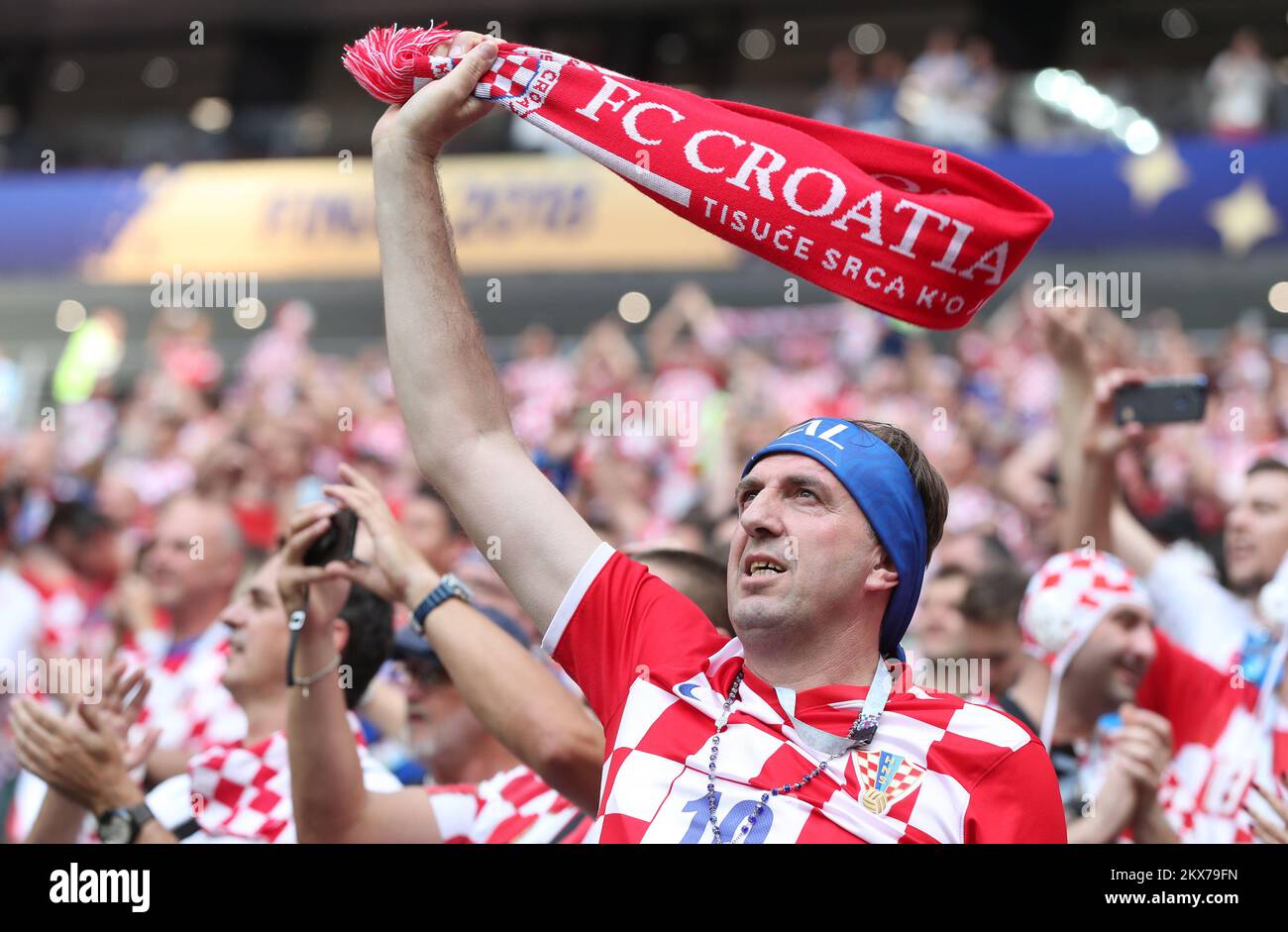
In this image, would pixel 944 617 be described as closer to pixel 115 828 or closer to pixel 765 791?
pixel 765 791

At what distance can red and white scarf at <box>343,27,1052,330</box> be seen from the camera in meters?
2.23

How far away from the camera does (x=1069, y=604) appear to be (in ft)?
11.2

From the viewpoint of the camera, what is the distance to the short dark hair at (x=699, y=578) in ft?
9.36

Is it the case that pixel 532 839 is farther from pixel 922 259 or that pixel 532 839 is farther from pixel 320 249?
pixel 320 249

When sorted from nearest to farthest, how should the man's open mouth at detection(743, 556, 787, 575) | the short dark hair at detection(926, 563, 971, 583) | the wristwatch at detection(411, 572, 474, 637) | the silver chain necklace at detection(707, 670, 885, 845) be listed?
the silver chain necklace at detection(707, 670, 885, 845), the man's open mouth at detection(743, 556, 787, 575), the wristwatch at detection(411, 572, 474, 637), the short dark hair at detection(926, 563, 971, 583)

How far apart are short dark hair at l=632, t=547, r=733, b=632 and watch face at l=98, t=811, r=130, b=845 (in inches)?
42.2

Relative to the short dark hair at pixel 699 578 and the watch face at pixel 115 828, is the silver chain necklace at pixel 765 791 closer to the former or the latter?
the short dark hair at pixel 699 578

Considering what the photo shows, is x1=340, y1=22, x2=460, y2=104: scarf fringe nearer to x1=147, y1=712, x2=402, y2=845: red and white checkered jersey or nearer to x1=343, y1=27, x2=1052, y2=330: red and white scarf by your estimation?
x1=343, y1=27, x2=1052, y2=330: red and white scarf

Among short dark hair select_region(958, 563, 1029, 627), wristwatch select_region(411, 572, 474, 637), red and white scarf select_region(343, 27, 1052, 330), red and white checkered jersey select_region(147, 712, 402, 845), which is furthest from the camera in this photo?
short dark hair select_region(958, 563, 1029, 627)

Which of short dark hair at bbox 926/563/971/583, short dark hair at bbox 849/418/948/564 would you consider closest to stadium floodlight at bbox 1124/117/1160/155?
short dark hair at bbox 926/563/971/583

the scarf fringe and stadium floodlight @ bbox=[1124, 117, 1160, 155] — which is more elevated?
stadium floodlight @ bbox=[1124, 117, 1160, 155]

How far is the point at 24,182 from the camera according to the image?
15672mm

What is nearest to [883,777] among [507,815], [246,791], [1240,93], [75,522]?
[507,815]

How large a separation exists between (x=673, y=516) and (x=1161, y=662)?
3459 millimetres
